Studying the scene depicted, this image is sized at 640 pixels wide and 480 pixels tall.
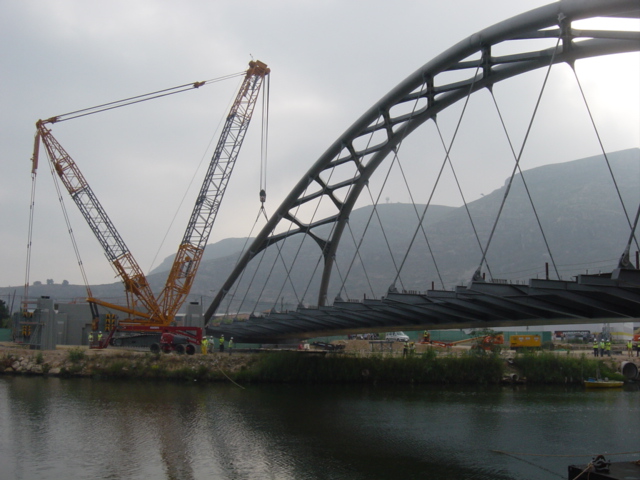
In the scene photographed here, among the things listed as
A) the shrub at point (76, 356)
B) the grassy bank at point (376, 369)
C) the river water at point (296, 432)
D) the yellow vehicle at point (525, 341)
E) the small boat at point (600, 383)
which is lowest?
the river water at point (296, 432)

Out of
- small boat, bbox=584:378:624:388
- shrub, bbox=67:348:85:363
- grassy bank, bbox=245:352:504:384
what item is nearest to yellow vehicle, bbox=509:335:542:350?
small boat, bbox=584:378:624:388

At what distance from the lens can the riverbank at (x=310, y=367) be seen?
40656mm

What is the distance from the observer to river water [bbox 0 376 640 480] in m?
19.7

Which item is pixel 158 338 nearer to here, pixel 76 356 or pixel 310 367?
pixel 76 356

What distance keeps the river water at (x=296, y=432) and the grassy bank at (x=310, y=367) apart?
2975 mm

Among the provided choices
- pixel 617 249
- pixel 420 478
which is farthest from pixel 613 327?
pixel 617 249

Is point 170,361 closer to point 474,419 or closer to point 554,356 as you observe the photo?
point 474,419

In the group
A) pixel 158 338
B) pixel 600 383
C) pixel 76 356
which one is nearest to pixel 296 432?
pixel 76 356

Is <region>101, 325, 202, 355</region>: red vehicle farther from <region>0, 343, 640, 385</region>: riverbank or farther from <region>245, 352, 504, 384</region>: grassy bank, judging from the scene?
<region>245, 352, 504, 384</region>: grassy bank

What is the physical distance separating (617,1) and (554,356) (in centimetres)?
3186

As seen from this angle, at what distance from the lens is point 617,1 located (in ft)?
58.9

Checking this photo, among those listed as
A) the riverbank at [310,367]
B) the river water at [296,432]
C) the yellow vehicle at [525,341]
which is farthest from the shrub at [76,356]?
the yellow vehicle at [525,341]

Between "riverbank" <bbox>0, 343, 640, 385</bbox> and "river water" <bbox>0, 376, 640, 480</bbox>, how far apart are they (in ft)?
9.83

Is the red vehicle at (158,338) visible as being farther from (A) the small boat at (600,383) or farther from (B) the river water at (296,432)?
(A) the small boat at (600,383)
